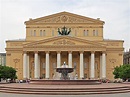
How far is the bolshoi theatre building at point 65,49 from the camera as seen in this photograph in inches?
2840

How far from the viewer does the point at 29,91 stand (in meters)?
26.5

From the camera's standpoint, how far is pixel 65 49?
72000mm

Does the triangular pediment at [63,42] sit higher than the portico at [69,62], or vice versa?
the triangular pediment at [63,42]

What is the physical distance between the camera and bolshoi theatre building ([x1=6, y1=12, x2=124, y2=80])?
237ft

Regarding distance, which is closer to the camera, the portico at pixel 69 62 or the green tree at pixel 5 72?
the green tree at pixel 5 72

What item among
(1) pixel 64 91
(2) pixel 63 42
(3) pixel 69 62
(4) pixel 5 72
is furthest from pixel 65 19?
(1) pixel 64 91

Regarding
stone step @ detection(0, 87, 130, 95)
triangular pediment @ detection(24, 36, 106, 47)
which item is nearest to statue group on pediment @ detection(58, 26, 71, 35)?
triangular pediment @ detection(24, 36, 106, 47)

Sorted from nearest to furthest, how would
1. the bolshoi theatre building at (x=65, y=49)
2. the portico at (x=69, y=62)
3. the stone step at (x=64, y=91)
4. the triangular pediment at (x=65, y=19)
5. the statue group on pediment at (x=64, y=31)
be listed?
the stone step at (x=64, y=91), the bolshoi theatre building at (x=65, y=49), the portico at (x=69, y=62), the statue group on pediment at (x=64, y=31), the triangular pediment at (x=65, y=19)

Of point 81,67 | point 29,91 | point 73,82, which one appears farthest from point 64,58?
point 29,91

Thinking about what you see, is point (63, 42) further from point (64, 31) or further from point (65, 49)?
point (64, 31)

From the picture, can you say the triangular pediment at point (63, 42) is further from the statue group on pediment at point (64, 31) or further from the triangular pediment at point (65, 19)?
the triangular pediment at point (65, 19)

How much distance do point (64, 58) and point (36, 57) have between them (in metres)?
8.23

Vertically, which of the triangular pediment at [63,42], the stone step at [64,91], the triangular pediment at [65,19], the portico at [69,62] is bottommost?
the stone step at [64,91]

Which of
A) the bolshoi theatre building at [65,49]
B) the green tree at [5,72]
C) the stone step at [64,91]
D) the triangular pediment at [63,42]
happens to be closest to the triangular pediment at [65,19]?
the bolshoi theatre building at [65,49]
